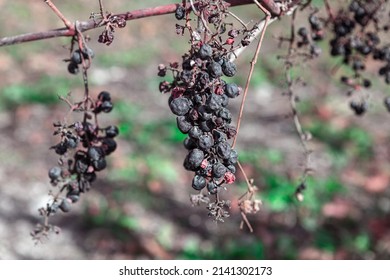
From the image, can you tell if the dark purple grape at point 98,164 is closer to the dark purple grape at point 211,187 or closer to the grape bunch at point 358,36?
the dark purple grape at point 211,187

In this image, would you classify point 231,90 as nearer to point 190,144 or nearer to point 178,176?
point 190,144

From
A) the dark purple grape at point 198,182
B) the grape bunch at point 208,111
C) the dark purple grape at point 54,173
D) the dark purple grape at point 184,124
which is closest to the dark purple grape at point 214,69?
the grape bunch at point 208,111

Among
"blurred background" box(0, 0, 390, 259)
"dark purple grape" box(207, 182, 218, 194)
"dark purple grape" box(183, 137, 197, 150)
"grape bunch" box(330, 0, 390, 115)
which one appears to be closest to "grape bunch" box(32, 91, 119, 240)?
"dark purple grape" box(183, 137, 197, 150)

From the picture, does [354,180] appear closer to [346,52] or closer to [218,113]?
[346,52]

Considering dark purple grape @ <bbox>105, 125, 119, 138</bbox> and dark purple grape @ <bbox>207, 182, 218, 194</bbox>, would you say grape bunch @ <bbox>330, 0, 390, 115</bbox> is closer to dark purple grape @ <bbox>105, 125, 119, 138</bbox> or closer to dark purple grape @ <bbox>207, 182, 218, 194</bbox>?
dark purple grape @ <bbox>105, 125, 119, 138</bbox>

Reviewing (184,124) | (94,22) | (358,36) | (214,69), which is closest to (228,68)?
(214,69)

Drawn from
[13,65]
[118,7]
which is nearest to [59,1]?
[118,7]

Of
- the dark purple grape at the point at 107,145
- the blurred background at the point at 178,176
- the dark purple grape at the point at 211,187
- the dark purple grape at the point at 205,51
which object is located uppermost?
the blurred background at the point at 178,176
